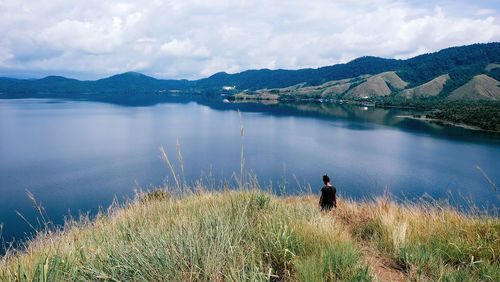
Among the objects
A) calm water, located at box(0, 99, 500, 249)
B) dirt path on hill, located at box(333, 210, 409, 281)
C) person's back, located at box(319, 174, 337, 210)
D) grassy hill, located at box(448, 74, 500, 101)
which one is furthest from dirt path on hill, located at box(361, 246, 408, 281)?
grassy hill, located at box(448, 74, 500, 101)

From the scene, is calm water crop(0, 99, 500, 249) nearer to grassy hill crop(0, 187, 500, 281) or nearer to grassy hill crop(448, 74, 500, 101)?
grassy hill crop(0, 187, 500, 281)

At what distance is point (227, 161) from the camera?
1529 inches

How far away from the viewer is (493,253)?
3225mm

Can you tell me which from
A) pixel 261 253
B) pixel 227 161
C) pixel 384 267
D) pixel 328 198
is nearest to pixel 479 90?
pixel 227 161

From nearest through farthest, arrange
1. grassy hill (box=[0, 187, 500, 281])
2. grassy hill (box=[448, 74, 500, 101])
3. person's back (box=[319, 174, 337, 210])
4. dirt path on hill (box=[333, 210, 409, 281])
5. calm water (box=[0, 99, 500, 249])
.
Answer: grassy hill (box=[0, 187, 500, 281])
dirt path on hill (box=[333, 210, 409, 281])
person's back (box=[319, 174, 337, 210])
calm water (box=[0, 99, 500, 249])
grassy hill (box=[448, 74, 500, 101])

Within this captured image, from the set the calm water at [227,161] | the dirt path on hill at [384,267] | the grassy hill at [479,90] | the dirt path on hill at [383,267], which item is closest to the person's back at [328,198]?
the dirt path on hill at [383,267]

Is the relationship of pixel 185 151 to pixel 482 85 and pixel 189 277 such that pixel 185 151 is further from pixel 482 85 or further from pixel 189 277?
pixel 482 85

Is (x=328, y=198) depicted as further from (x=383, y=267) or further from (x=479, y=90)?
(x=479, y=90)

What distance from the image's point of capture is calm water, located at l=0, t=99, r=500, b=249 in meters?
26.9

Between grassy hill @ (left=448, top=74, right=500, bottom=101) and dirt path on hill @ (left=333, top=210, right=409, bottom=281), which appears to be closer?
dirt path on hill @ (left=333, top=210, right=409, bottom=281)

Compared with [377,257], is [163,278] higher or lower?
higher

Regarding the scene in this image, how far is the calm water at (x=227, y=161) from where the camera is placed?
26891 mm

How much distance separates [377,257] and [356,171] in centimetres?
3487

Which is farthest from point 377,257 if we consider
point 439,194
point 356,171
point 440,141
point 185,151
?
point 440,141
